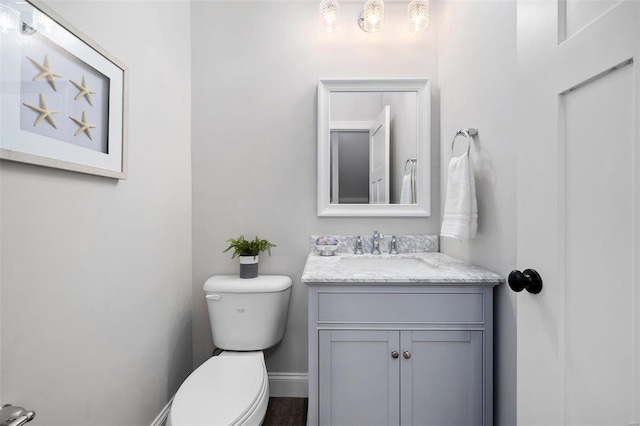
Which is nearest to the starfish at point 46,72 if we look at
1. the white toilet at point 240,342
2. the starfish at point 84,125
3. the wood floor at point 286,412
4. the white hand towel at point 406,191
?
the starfish at point 84,125

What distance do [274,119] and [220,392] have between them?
1.42 meters

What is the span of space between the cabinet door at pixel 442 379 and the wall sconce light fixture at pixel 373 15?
5.27 ft

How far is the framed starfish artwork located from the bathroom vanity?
2.91 ft

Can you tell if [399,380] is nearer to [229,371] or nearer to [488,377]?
[488,377]

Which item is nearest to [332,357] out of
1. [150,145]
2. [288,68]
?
[150,145]

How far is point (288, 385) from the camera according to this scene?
5.94 feet

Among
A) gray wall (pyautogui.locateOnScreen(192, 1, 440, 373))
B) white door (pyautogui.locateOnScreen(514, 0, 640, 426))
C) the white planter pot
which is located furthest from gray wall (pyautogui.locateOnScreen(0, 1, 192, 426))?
white door (pyautogui.locateOnScreen(514, 0, 640, 426))

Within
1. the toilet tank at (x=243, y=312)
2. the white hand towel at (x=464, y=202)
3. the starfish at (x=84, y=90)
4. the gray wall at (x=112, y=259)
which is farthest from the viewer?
the toilet tank at (x=243, y=312)

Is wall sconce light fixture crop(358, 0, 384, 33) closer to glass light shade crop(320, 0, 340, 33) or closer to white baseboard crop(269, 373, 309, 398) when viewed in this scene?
glass light shade crop(320, 0, 340, 33)

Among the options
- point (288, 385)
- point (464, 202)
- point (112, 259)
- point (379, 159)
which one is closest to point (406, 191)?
point (379, 159)

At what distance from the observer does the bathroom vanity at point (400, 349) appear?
1199mm

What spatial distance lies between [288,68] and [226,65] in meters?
0.37

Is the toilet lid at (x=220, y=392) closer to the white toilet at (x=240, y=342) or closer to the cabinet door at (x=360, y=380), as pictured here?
the white toilet at (x=240, y=342)

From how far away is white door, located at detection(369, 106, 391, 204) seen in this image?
1.79 meters
